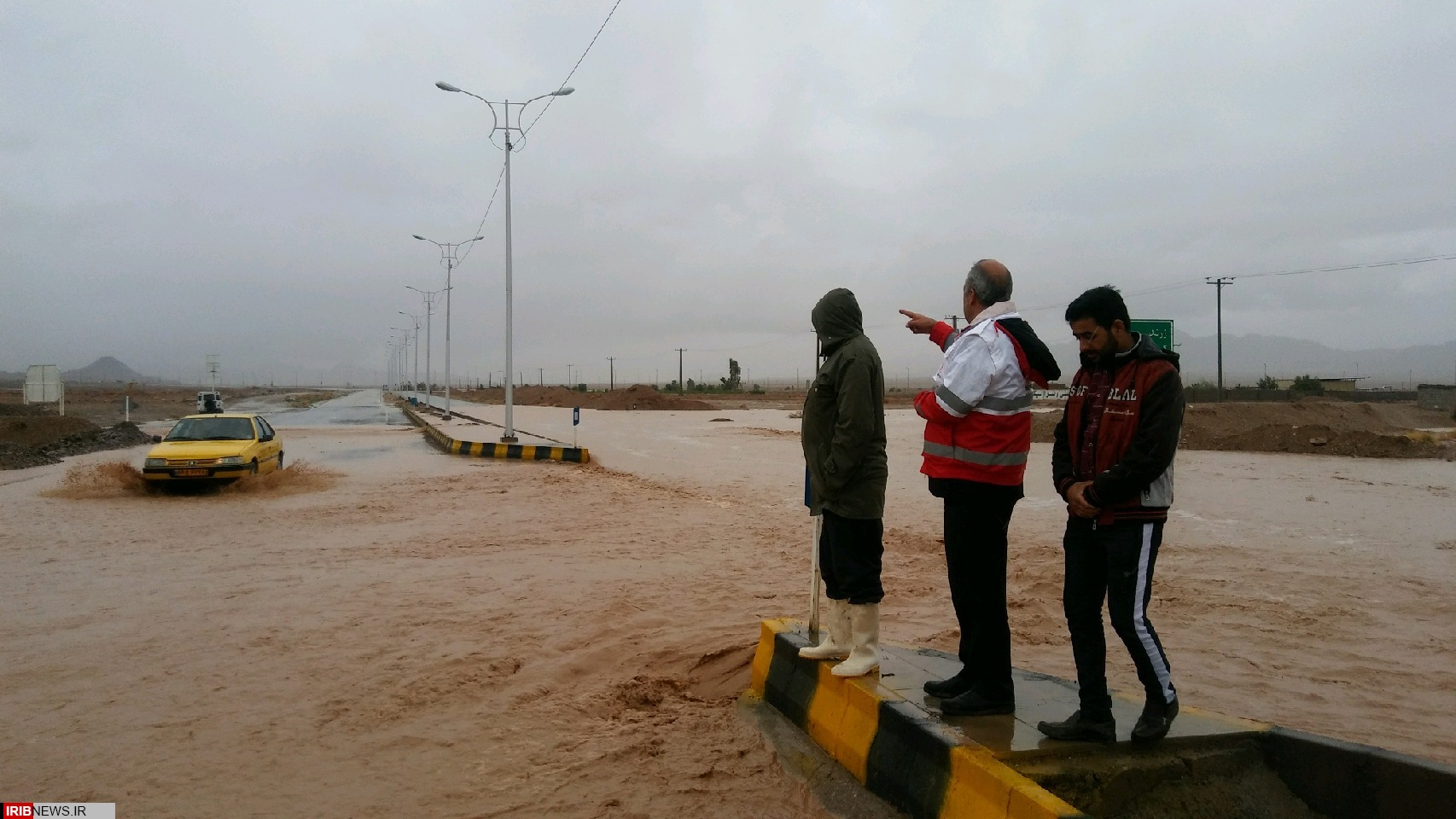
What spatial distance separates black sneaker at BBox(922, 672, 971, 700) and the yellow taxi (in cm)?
1412

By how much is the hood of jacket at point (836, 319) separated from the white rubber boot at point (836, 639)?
4.17 feet

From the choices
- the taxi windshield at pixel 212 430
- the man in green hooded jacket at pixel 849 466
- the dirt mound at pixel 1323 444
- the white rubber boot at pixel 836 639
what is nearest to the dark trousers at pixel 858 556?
the man in green hooded jacket at pixel 849 466

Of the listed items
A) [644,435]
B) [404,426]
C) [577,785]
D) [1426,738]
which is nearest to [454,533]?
[577,785]

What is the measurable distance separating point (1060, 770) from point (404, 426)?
1491 inches

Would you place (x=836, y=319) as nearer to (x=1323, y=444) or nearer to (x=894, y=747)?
(x=894, y=747)

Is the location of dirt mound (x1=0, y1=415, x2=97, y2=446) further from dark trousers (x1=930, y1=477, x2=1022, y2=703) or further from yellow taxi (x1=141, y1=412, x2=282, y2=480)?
dark trousers (x1=930, y1=477, x2=1022, y2=703)

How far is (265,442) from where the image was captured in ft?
54.2

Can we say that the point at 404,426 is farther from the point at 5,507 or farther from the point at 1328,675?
the point at 1328,675

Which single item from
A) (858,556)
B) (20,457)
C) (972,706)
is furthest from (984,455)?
(20,457)

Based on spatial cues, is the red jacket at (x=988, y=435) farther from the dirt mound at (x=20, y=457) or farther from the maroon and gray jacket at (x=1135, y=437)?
the dirt mound at (x=20, y=457)

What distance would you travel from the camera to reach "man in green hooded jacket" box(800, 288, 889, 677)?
13.5ft

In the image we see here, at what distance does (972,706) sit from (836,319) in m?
1.82

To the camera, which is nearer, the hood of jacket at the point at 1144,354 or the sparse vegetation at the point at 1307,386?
the hood of jacket at the point at 1144,354

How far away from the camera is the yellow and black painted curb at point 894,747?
3.11 m
